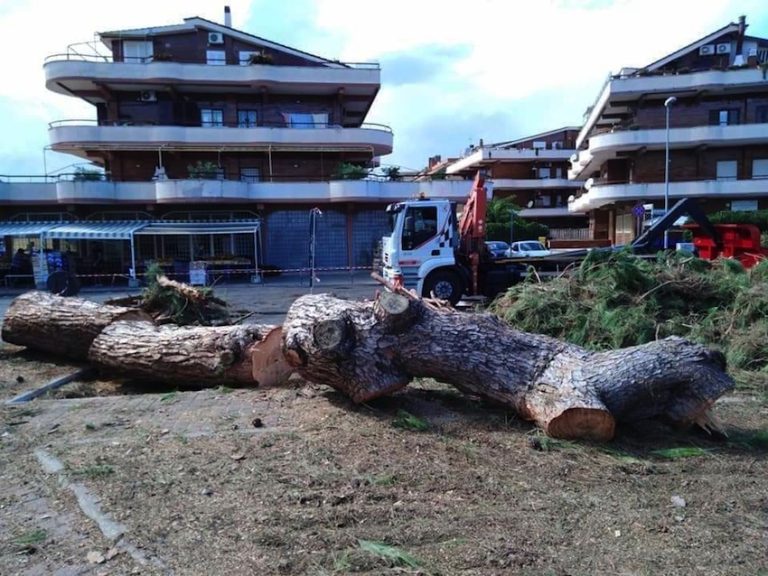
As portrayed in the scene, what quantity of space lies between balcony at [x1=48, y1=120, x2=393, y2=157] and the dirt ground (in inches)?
1019

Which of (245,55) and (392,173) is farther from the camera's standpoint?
(245,55)

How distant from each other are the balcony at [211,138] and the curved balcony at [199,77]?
2285 millimetres

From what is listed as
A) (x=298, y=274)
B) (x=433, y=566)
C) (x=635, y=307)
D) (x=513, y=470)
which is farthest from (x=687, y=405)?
(x=298, y=274)

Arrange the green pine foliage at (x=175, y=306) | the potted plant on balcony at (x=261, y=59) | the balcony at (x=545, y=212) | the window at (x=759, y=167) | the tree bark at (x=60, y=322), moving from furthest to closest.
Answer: the balcony at (x=545, y=212) < the window at (x=759, y=167) < the potted plant on balcony at (x=261, y=59) < the green pine foliage at (x=175, y=306) < the tree bark at (x=60, y=322)

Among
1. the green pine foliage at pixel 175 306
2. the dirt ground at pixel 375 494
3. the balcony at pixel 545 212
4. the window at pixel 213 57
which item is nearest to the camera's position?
the dirt ground at pixel 375 494

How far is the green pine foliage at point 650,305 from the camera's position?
807cm

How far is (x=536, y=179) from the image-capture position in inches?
2399

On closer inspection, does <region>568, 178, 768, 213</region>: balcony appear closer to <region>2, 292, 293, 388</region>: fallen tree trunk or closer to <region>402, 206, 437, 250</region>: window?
<region>402, 206, 437, 250</region>: window

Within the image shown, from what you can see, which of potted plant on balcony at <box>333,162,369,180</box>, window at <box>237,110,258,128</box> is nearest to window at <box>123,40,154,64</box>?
window at <box>237,110,258,128</box>

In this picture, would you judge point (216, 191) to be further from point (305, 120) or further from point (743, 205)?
point (743, 205)

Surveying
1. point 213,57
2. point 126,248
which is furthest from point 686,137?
point 126,248

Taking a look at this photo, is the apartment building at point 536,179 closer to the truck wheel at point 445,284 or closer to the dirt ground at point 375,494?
the truck wheel at point 445,284

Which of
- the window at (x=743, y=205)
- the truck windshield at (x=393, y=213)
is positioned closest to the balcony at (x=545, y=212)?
the window at (x=743, y=205)

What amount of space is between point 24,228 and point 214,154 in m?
9.65
